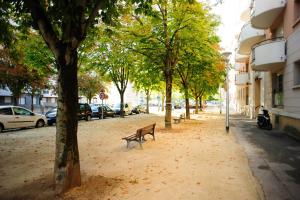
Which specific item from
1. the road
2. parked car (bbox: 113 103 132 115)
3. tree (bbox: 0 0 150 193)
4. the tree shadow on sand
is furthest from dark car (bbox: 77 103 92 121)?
tree (bbox: 0 0 150 193)

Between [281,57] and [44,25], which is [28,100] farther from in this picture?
[44,25]

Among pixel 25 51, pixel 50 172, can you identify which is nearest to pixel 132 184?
pixel 50 172

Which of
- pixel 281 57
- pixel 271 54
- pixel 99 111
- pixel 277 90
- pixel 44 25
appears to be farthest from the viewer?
pixel 99 111

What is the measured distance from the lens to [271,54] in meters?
15.9

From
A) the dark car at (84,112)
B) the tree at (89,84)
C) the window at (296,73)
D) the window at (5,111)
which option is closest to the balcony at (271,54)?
the window at (296,73)

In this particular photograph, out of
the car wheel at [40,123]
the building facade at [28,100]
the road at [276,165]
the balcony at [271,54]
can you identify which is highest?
the balcony at [271,54]

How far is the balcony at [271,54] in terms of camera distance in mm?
15609

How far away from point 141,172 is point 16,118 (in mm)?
13280

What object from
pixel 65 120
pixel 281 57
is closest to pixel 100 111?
pixel 281 57

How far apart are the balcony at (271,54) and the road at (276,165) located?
4.48 metres

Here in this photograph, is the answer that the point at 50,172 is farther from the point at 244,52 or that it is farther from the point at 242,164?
the point at 244,52

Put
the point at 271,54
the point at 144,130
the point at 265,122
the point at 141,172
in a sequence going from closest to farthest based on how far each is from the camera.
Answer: the point at 141,172 < the point at 144,130 < the point at 271,54 < the point at 265,122

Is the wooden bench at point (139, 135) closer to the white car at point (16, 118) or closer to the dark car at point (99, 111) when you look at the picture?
the white car at point (16, 118)

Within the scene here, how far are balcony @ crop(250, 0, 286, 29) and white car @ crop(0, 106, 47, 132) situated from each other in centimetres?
1493
